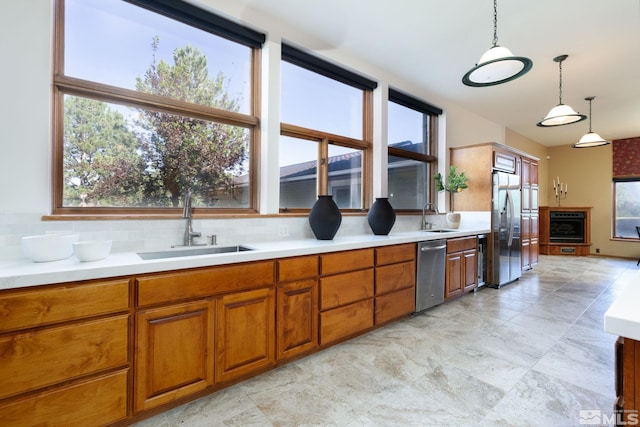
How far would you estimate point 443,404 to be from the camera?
1.85m

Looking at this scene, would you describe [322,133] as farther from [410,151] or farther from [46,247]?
[46,247]

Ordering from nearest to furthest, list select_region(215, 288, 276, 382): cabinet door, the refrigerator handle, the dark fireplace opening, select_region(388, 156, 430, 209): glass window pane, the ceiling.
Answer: select_region(215, 288, 276, 382): cabinet door
the ceiling
select_region(388, 156, 430, 209): glass window pane
the refrigerator handle
the dark fireplace opening

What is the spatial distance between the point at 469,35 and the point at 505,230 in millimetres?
2857

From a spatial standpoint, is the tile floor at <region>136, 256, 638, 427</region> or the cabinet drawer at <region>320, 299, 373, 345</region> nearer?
the tile floor at <region>136, 256, 638, 427</region>

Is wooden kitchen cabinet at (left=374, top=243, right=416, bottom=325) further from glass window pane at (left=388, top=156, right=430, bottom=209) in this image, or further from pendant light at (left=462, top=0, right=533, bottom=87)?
pendant light at (left=462, top=0, right=533, bottom=87)

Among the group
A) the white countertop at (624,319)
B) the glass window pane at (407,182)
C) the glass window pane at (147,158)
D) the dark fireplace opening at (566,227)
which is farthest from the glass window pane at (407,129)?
the dark fireplace opening at (566,227)

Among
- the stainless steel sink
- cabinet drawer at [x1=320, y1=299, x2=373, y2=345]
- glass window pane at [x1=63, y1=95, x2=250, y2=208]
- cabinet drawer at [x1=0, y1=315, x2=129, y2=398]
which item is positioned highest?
glass window pane at [x1=63, y1=95, x2=250, y2=208]

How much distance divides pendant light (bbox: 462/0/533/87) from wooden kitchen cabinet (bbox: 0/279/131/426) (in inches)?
108

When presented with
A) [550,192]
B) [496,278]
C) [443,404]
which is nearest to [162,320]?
[443,404]

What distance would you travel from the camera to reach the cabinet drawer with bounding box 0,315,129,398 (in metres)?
1.30

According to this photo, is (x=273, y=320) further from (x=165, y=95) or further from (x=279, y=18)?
(x=279, y=18)

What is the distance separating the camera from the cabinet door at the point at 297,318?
2164mm

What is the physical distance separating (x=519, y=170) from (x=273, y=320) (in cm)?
501

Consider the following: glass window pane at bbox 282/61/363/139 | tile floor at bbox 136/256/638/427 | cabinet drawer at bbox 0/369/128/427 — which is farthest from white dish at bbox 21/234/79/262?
glass window pane at bbox 282/61/363/139
